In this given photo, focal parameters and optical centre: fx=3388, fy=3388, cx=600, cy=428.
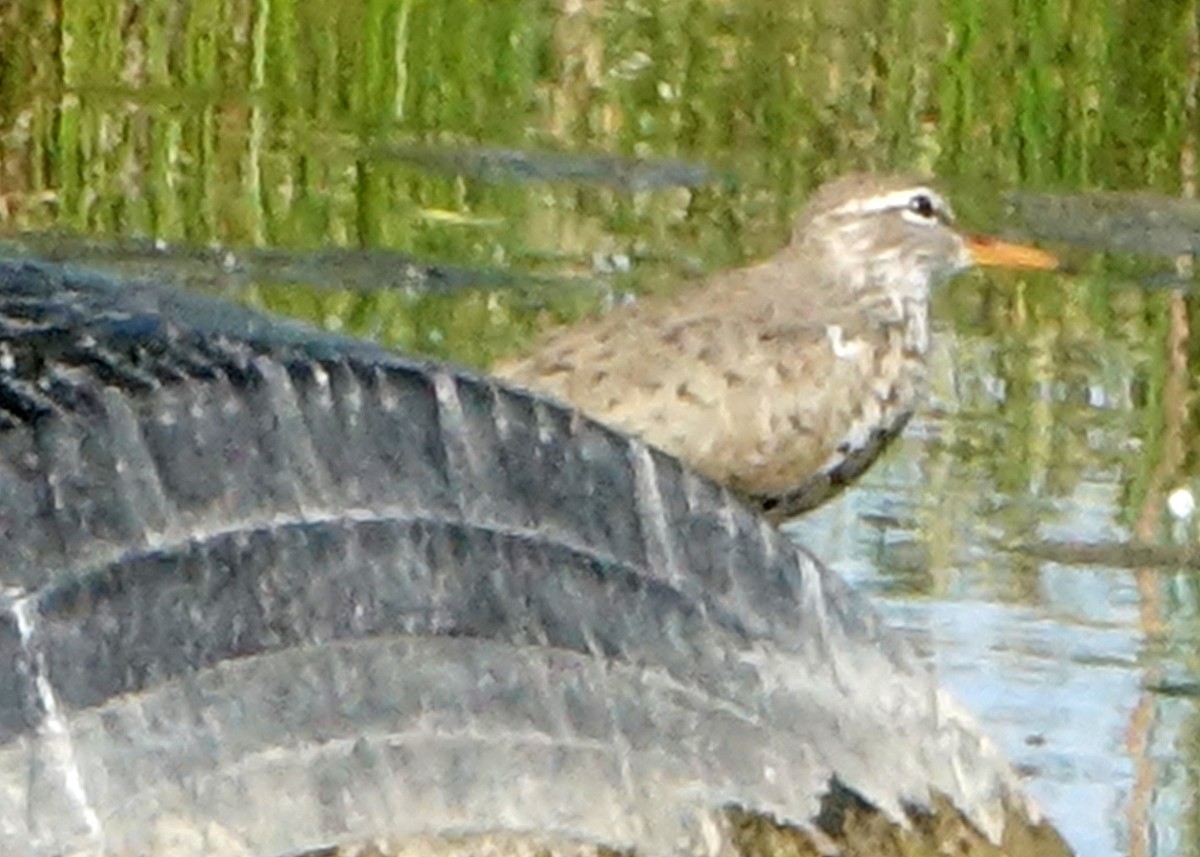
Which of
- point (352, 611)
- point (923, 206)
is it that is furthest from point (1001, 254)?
point (352, 611)

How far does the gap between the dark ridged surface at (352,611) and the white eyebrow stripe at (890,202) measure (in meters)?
4.09

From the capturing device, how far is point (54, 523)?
130 inches

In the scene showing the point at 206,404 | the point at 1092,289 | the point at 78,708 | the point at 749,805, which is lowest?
the point at 1092,289

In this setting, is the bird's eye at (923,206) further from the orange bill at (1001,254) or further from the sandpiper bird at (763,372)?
the sandpiper bird at (763,372)

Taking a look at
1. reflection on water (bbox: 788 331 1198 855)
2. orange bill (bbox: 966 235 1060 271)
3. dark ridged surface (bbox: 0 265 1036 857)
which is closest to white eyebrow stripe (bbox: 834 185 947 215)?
orange bill (bbox: 966 235 1060 271)

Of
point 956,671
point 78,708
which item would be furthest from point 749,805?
point 956,671

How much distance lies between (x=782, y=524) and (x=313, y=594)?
4.02 meters

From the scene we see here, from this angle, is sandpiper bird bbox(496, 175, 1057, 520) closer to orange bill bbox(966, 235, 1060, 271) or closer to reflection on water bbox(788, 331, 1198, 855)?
reflection on water bbox(788, 331, 1198, 855)

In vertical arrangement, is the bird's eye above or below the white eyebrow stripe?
below

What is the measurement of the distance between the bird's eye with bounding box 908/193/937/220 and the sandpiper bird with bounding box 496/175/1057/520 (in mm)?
530

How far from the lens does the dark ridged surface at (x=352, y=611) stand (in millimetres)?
3330

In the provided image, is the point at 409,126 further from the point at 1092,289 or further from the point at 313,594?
the point at 313,594

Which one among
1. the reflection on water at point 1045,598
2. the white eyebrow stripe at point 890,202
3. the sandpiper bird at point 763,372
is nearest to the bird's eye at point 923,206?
the white eyebrow stripe at point 890,202

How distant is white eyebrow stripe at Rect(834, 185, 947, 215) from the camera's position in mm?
8250
